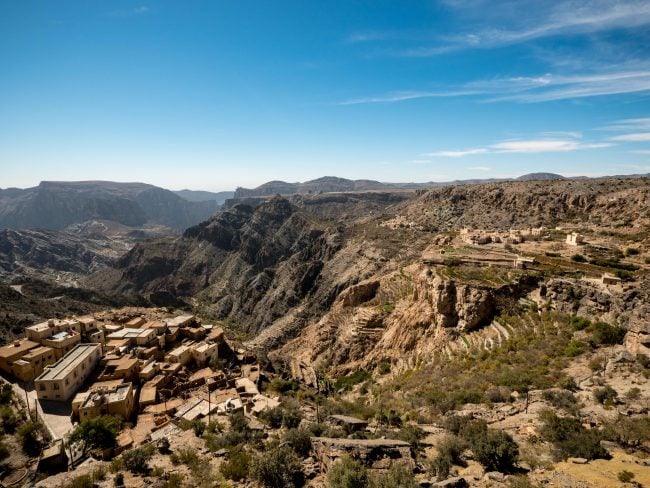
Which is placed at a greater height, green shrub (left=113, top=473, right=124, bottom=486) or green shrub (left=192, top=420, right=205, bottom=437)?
green shrub (left=113, top=473, right=124, bottom=486)

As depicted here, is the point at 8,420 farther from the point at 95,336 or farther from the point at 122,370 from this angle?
the point at 95,336

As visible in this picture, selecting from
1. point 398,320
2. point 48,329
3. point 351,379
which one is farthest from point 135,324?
point 398,320

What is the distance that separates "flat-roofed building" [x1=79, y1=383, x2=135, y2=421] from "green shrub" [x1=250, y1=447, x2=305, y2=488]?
10050 millimetres

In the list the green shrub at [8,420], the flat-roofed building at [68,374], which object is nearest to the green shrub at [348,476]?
the green shrub at [8,420]

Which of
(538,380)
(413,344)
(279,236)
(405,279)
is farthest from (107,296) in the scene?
(538,380)

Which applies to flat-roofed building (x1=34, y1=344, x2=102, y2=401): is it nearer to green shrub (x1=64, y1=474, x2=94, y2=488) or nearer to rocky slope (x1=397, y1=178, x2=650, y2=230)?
green shrub (x1=64, y1=474, x2=94, y2=488)

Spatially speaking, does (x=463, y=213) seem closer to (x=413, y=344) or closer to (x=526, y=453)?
(x=413, y=344)

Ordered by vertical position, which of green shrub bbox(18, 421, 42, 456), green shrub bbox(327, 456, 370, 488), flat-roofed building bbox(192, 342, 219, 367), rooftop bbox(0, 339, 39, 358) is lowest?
flat-roofed building bbox(192, 342, 219, 367)

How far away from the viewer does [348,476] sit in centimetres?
899

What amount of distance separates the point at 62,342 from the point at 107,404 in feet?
30.3

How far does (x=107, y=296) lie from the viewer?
79.3 metres

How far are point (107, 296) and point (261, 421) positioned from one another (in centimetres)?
7788

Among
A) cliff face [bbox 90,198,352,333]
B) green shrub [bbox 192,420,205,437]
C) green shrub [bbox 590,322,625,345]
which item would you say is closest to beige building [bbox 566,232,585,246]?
green shrub [bbox 590,322,625,345]

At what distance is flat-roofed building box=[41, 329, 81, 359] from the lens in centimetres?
2340
